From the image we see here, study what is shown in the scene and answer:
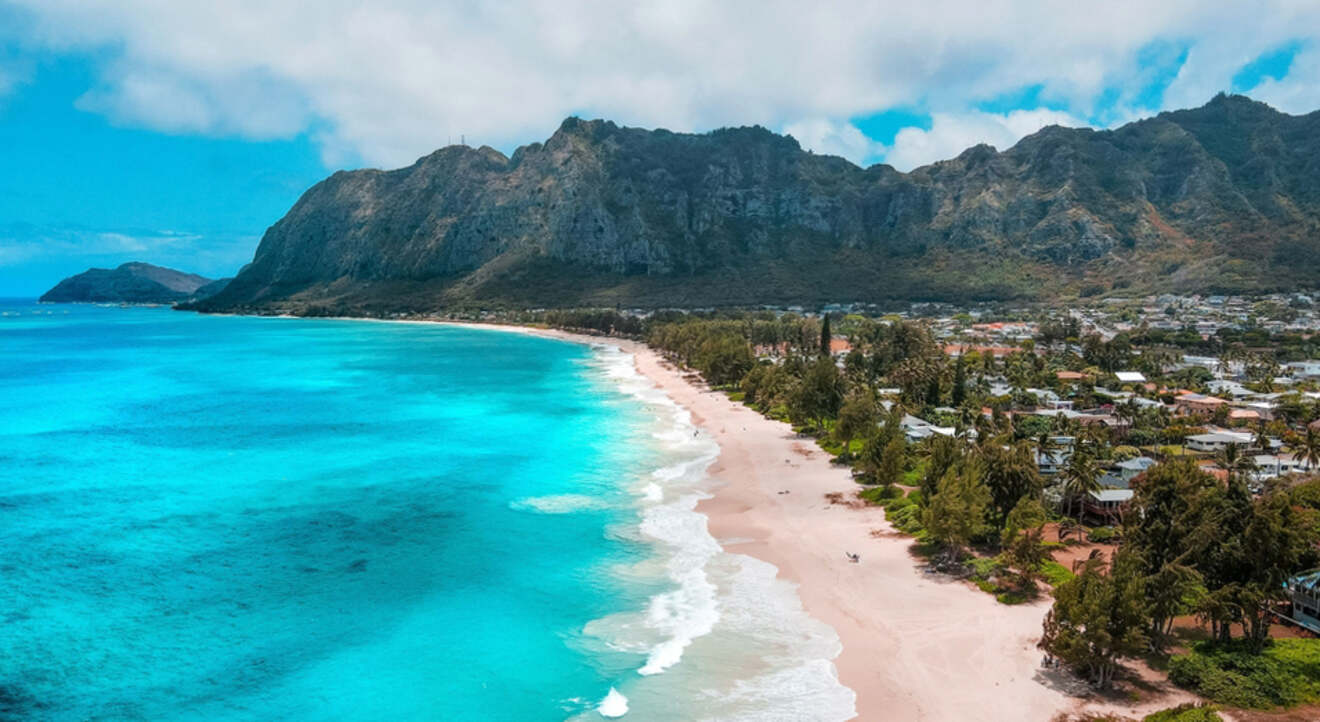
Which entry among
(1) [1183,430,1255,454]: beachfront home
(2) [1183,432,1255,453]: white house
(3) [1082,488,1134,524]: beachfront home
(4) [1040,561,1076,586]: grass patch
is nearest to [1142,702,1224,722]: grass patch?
(4) [1040,561,1076,586]: grass patch

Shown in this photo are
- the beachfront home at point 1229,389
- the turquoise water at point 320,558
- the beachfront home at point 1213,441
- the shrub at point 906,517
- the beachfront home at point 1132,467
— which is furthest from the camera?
the beachfront home at point 1229,389

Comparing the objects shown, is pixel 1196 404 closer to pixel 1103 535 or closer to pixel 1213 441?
pixel 1213 441

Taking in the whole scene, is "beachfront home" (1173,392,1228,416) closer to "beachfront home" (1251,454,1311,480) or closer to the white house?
the white house

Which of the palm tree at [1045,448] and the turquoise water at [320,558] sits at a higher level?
the palm tree at [1045,448]

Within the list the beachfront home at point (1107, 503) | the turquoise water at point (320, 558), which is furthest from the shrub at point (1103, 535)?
the turquoise water at point (320, 558)

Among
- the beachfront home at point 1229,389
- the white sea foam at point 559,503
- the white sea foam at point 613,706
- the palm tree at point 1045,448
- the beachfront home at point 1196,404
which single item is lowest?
the white sea foam at point 613,706

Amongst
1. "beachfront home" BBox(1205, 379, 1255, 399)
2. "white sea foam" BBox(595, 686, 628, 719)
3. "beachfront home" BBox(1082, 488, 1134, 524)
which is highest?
"beachfront home" BBox(1205, 379, 1255, 399)

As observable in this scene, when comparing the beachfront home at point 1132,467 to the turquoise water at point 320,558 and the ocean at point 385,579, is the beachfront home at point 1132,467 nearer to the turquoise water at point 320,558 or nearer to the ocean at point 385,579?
the ocean at point 385,579

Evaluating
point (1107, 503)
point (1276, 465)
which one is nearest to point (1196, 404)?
point (1276, 465)
